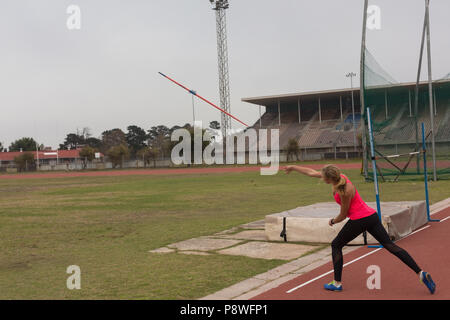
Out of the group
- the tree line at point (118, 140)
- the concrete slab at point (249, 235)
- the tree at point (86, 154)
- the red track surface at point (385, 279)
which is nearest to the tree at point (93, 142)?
the tree line at point (118, 140)

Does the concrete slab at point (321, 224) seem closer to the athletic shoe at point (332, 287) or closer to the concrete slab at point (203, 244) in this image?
the concrete slab at point (203, 244)

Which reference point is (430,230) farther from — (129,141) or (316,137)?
(129,141)

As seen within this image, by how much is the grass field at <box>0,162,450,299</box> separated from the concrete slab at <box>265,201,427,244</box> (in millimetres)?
1640

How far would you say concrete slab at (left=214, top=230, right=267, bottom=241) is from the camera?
9805mm

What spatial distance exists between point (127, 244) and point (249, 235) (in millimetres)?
2405

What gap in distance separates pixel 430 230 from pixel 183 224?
5595mm

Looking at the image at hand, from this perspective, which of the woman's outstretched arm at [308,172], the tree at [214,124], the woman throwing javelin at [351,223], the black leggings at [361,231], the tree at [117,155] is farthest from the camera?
the tree at [214,124]

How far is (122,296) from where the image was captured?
600 centimetres

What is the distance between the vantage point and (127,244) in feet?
32.5

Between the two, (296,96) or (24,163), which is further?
(24,163)

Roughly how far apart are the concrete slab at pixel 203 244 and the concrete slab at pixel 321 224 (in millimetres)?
780

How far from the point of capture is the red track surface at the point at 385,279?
5711mm

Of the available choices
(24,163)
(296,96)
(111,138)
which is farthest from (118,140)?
(296,96)

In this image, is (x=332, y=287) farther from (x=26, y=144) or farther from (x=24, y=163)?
(x=26, y=144)
